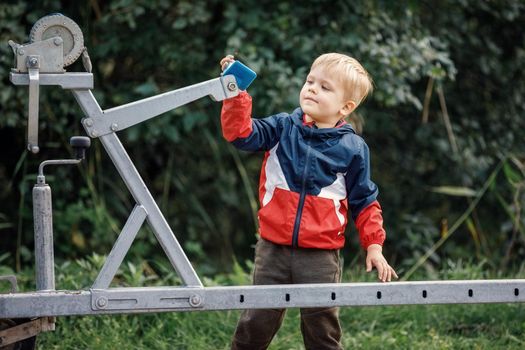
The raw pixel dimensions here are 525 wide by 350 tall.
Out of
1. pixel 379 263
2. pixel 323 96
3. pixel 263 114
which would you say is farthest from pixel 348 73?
pixel 263 114

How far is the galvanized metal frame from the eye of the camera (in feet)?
9.91

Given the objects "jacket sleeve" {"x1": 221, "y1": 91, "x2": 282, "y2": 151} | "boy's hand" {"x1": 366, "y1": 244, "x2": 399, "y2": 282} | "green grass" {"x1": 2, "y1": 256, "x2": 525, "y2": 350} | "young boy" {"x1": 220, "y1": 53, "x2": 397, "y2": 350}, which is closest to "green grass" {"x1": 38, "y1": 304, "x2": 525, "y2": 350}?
"green grass" {"x1": 2, "y1": 256, "x2": 525, "y2": 350}

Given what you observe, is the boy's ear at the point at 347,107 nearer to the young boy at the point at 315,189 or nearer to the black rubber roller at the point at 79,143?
the young boy at the point at 315,189

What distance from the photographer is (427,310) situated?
178 inches

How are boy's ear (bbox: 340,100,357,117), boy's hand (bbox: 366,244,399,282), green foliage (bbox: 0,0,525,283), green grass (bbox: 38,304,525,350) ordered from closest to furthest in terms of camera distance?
1. boy's hand (bbox: 366,244,399,282)
2. boy's ear (bbox: 340,100,357,117)
3. green grass (bbox: 38,304,525,350)
4. green foliage (bbox: 0,0,525,283)

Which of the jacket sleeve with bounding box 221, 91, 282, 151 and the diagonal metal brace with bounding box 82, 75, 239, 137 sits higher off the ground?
the diagonal metal brace with bounding box 82, 75, 239, 137

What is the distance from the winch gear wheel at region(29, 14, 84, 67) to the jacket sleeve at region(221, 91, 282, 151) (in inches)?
20.5

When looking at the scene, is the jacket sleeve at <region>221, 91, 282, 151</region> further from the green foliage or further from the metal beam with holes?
the green foliage

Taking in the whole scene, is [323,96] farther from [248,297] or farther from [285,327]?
[285,327]

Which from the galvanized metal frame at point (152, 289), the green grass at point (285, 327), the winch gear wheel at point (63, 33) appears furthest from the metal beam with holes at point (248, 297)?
the green grass at point (285, 327)

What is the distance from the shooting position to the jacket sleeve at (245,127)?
10.5 feet

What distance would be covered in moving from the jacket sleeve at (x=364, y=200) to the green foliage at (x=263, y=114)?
1.68 metres

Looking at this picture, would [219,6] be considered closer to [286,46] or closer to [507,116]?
[286,46]

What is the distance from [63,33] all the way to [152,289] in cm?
85
